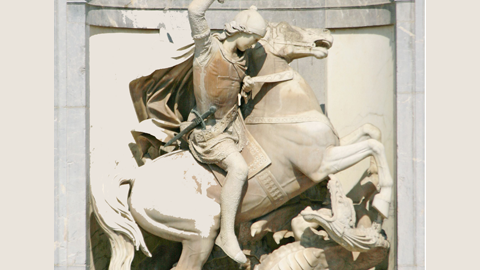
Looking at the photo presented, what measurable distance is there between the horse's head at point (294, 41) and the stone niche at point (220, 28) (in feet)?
1.89

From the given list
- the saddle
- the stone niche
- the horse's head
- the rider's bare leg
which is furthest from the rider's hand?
the stone niche

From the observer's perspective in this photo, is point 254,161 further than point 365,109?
No

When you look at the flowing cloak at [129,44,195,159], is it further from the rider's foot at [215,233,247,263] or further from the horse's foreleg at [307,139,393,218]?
the horse's foreleg at [307,139,393,218]

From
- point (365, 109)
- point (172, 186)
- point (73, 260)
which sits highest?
point (365, 109)

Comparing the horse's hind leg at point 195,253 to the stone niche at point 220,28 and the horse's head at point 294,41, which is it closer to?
the stone niche at point 220,28

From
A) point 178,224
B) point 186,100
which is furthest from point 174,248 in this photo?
point 186,100

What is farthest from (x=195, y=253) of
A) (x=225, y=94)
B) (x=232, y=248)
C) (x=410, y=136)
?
(x=410, y=136)

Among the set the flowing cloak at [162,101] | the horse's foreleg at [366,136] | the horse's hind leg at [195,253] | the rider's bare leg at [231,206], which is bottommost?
the horse's hind leg at [195,253]

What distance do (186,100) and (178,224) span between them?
112cm

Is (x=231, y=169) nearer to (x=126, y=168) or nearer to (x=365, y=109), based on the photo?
(x=126, y=168)

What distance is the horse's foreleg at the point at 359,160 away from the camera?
7445mm

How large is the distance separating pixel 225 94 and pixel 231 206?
0.84 m

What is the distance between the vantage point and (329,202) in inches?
307

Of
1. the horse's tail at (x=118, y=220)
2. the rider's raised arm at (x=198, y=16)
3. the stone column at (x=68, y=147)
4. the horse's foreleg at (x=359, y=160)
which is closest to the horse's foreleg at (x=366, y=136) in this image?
the horse's foreleg at (x=359, y=160)
